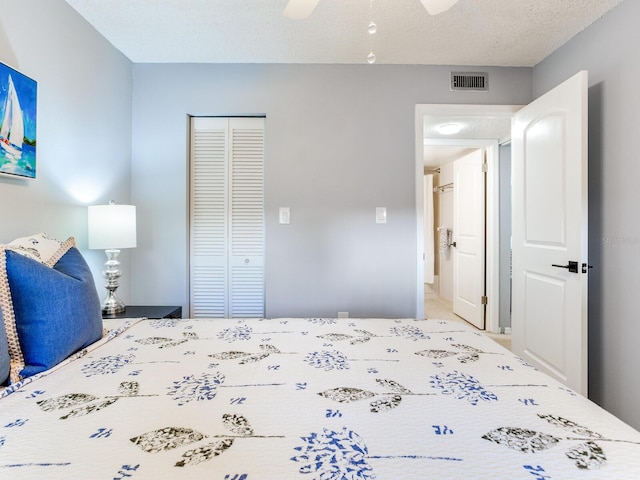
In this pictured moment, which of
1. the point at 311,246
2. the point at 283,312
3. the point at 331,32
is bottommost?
the point at 283,312

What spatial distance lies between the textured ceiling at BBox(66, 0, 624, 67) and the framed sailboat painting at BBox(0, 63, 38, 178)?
71 centimetres

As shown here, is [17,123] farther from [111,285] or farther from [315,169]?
[315,169]

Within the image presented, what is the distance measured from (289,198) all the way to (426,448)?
2.15 meters

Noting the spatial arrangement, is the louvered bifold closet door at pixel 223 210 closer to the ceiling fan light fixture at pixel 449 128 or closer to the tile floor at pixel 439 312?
the ceiling fan light fixture at pixel 449 128

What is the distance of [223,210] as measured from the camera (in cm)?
277

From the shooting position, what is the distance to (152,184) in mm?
2656

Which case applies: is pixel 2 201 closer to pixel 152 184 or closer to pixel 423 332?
pixel 152 184

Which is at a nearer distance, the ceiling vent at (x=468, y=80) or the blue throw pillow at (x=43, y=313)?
the blue throw pillow at (x=43, y=313)

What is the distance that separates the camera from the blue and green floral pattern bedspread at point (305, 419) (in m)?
0.64

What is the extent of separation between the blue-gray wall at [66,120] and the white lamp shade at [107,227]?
14 centimetres

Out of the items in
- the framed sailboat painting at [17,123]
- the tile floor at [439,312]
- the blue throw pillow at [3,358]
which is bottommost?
the tile floor at [439,312]

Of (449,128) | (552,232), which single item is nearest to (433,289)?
(449,128)

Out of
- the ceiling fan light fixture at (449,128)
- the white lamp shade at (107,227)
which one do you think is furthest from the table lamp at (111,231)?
the ceiling fan light fixture at (449,128)

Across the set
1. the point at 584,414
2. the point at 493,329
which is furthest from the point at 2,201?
the point at 493,329
